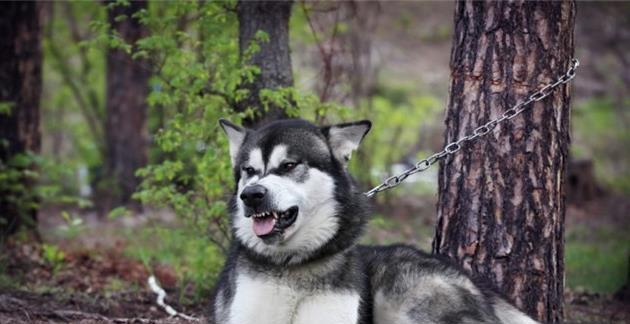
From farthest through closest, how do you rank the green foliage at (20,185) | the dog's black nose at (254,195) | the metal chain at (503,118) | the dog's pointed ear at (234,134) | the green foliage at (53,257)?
the green foliage at (20,185) → the green foliage at (53,257) → the metal chain at (503,118) → the dog's pointed ear at (234,134) → the dog's black nose at (254,195)

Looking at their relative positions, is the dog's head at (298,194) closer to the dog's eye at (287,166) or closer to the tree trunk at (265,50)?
the dog's eye at (287,166)

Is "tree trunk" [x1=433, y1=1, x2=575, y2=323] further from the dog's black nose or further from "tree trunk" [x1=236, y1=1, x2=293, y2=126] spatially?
"tree trunk" [x1=236, y1=1, x2=293, y2=126]

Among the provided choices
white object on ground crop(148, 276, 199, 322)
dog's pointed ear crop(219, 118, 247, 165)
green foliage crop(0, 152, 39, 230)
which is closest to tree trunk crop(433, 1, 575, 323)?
dog's pointed ear crop(219, 118, 247, 165)

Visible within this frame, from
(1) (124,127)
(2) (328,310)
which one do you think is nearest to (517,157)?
(2) (328,310)

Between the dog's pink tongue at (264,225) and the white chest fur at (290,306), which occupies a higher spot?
the dog's pink tongue at (264,225)

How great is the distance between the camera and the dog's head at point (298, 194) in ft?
15.8

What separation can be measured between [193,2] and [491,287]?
12.3 feet

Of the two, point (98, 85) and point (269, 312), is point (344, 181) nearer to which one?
point (269, 312)

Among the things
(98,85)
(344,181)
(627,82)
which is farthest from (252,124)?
(627,82)

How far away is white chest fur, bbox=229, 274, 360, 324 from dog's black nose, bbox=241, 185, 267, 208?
53 centimetres

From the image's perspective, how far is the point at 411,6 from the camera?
26.5 m

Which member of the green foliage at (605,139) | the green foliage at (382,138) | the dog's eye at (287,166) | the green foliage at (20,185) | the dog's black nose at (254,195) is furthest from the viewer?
the green foliage at (605,139)

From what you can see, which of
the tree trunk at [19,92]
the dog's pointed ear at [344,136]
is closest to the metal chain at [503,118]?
the dog's pointed ear at [344,136]

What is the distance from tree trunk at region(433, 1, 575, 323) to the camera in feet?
18.5
